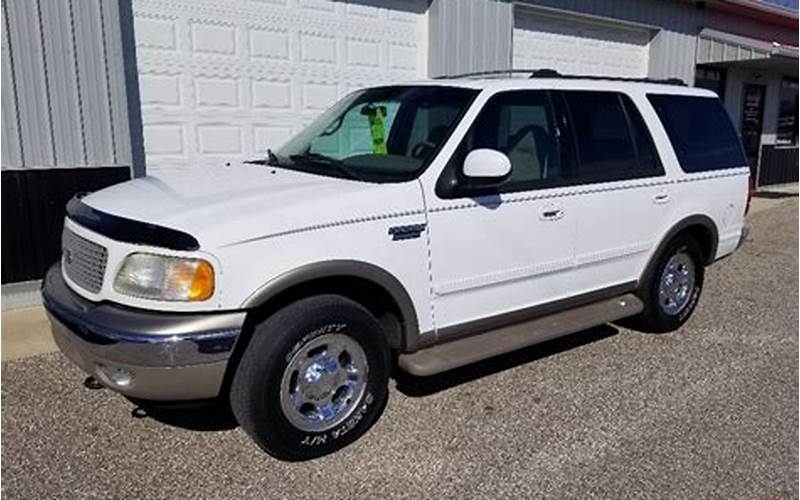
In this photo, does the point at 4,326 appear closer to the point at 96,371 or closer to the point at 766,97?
the point at 96,371

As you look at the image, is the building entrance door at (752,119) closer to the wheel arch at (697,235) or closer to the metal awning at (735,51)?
the metal awning at (735,51)

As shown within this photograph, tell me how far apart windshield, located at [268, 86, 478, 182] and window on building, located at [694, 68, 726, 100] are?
35.5 feet

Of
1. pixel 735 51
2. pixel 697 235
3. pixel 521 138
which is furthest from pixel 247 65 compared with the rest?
pixel 735 51

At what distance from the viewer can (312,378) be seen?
11.1 feet

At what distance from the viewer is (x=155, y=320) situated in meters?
2.97

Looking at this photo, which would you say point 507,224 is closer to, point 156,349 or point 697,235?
point 156,349

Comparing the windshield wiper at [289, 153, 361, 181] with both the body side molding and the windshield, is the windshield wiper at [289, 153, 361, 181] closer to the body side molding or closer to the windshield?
the windshield

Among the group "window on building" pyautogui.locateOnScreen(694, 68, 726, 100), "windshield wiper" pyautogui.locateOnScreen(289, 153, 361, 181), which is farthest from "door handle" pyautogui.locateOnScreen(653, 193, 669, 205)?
"window on building" pyautogui.locateOnScreen(694, 68, 726, 100)

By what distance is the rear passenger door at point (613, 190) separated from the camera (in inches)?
177

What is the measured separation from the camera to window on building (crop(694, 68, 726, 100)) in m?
13.4

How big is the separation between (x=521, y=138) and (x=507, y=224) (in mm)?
629

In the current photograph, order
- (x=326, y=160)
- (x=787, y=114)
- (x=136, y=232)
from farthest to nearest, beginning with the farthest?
(x=787, y=114), (x=326, y=160), (x=136, y=232)

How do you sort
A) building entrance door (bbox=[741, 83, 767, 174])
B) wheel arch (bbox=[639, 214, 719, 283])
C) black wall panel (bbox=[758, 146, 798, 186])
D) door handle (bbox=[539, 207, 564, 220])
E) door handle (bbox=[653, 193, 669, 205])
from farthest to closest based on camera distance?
black wall panel (bbox=[758, 146, 798, 186])
building entrance door (bbox=[741, 83, 767, 174])
wheel arch (bbox=[639, 214, 719, 283])
door handle (bbox=[653, 193, 669, 205])
door handle (bbox=[539, 207, 564, 220])

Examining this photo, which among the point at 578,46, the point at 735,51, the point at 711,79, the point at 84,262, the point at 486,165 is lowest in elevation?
the point at 84,262
